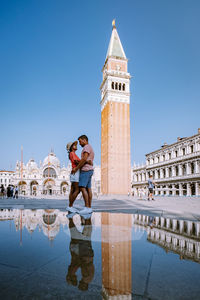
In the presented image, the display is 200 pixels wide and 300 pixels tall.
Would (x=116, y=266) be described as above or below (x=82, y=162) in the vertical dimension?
below

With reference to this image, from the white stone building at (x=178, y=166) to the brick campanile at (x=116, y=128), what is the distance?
17.4ft

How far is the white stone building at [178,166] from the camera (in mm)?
31969

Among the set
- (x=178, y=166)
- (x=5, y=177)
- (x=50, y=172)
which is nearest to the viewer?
(x=178, y=166)

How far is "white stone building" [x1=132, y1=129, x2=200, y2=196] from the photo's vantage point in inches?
1259

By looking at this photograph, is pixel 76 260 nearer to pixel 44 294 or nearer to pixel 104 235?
pixel 44 294

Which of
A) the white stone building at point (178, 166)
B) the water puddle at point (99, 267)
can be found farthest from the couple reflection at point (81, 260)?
the white stone building at point (178, 166)

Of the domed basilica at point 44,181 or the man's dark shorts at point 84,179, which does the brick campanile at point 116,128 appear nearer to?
the domed basilica at point 44,181

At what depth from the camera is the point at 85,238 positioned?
240 centimetres

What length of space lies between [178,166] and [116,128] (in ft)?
45.6

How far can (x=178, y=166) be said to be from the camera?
3616cm

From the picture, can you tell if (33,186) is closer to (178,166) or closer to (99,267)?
(178,166)

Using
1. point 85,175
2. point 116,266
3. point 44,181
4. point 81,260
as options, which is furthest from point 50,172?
point 116,266

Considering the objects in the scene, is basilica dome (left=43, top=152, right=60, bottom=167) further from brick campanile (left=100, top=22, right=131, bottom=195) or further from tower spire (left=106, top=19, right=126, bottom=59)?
tower spire (left=106, top=19, right=126, bottom=59)

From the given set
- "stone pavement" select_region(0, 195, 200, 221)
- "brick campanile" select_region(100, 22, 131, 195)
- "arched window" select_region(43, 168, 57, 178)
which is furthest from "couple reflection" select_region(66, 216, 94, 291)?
"arched window" select_region(43, 168, 57, 178)
